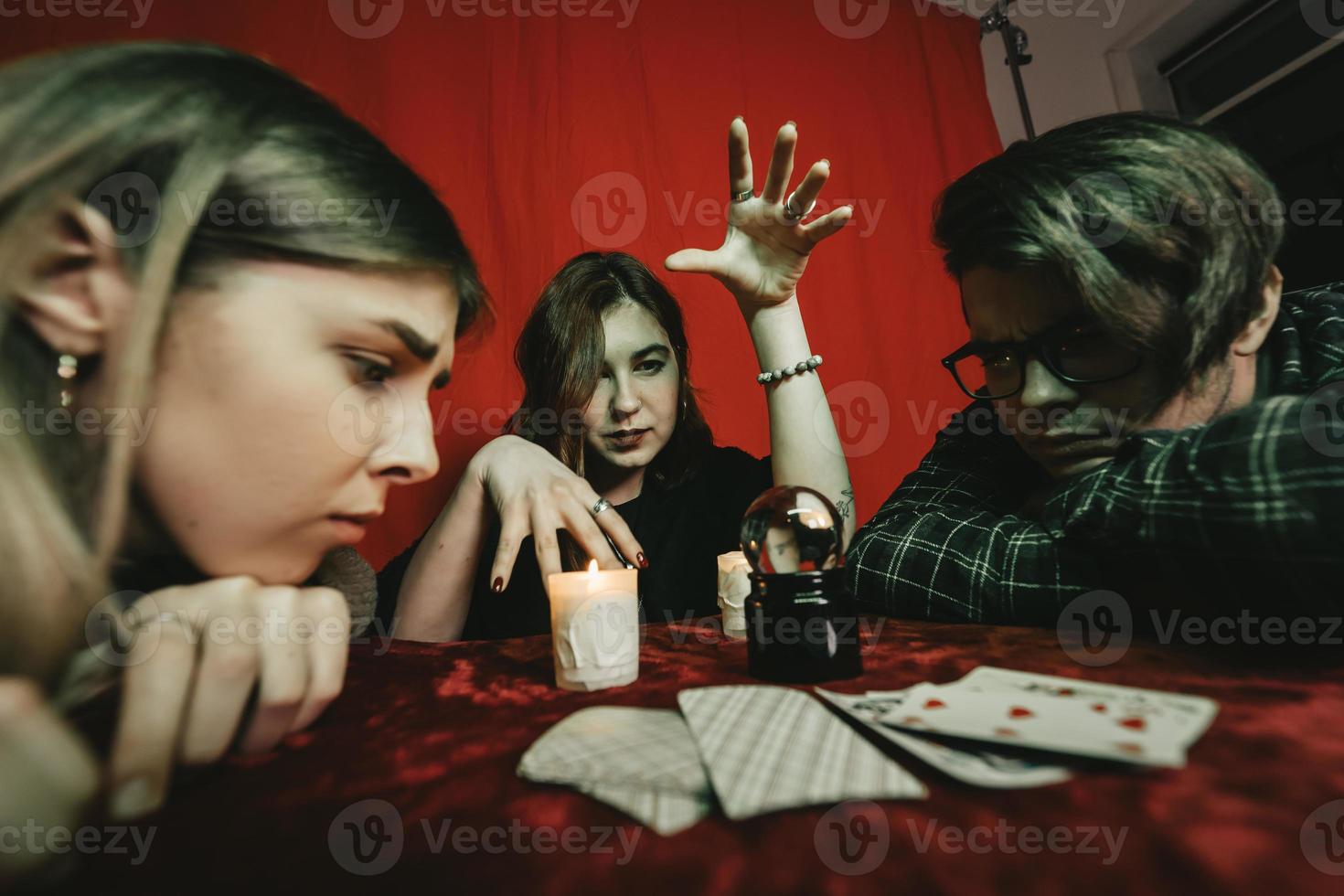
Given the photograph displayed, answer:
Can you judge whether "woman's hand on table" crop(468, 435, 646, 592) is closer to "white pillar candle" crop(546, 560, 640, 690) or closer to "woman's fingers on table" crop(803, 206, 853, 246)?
"white pillar candle" crop(546, 560, 640, 690)

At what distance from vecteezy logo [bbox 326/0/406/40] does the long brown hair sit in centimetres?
80

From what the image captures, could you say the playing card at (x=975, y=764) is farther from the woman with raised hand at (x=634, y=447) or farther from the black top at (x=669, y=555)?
the black top at (x=669, y=555)

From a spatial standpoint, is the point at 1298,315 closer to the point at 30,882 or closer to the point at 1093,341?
the point at 1093,341

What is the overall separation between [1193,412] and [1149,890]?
920mm

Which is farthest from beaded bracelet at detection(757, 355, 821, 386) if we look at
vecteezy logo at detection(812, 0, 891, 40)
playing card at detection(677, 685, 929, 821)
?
vecteezy logo at detection(812, 0, 891, 40)

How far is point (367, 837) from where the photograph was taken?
1.15ft

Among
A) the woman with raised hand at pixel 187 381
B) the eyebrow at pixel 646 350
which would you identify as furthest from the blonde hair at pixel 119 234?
the eyebrow at pixel 646 350

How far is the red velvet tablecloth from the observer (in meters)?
0.28

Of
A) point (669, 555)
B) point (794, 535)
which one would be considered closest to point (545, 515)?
point (794, 535)

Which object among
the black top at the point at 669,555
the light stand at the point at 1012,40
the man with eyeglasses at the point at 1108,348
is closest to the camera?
the man with eyeglasses at the point at 1108,348

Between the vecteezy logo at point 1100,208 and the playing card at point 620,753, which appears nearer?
the playing card at point 620,753

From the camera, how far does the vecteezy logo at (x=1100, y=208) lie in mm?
907

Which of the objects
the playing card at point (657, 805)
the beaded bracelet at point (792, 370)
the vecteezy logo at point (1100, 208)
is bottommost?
the playing card at point (657, 805)

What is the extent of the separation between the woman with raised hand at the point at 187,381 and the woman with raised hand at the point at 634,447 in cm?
38
